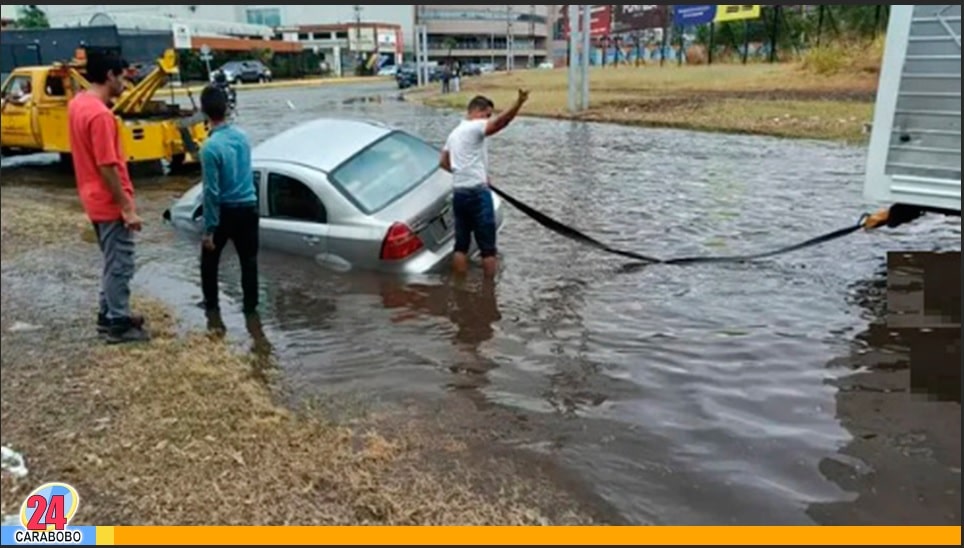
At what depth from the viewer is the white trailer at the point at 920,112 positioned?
5.36 meters

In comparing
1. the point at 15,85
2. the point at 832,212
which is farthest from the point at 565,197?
the point at 15,85

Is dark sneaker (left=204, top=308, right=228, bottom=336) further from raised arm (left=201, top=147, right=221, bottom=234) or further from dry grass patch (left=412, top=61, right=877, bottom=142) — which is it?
dry grass patch (left=412, top=61, right=877, bottom=142)

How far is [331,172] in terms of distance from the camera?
6.86 m

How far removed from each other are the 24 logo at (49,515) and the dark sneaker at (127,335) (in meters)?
2.03

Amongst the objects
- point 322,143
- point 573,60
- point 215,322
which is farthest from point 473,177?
point 573,60

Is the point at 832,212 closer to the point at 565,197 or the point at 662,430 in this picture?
the point at 565,197

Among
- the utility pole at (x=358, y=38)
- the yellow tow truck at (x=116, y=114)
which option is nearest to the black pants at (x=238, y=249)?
the yellow tow truck at (x=116, y=114)

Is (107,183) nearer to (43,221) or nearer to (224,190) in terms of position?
(224,190)

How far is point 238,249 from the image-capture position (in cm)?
592

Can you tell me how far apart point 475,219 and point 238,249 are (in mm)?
2008

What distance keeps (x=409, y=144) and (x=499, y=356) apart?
2.81 meters

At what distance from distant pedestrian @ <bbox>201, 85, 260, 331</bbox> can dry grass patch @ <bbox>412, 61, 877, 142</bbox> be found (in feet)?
49.9

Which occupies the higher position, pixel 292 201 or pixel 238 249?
pixel 292 201

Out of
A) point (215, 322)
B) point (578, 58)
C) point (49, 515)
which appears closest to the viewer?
point (49, 515)
